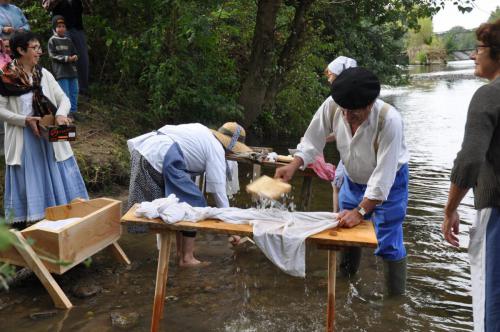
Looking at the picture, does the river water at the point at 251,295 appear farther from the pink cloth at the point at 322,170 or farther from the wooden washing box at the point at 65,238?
the pink cloth at the point at 322,170

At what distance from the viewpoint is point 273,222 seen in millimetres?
3436

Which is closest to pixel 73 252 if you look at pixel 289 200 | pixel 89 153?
pixel 89 153

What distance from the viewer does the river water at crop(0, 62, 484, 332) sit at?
4.12 meters

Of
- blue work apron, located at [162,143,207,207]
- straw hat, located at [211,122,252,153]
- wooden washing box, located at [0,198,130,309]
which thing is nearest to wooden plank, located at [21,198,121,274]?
wooden washing box, located at [0,198,130,309]

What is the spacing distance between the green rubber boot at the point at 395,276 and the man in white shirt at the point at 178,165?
145cm

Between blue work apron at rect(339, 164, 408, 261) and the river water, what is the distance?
0.59 metres

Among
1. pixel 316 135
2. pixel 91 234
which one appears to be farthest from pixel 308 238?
pixel 91 234

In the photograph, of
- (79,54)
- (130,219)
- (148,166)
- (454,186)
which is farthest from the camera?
(79,54)

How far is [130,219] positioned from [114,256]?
1.91 m

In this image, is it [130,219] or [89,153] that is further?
[89,153]

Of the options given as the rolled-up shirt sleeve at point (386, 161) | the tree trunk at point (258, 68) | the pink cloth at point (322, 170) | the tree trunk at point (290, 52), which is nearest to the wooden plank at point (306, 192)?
the pink cloth at point (322, 170)

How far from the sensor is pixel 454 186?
8.64ft

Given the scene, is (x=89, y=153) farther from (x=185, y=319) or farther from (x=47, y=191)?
(x=185, y=319)

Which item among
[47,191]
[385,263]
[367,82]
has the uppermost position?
[367,82]
